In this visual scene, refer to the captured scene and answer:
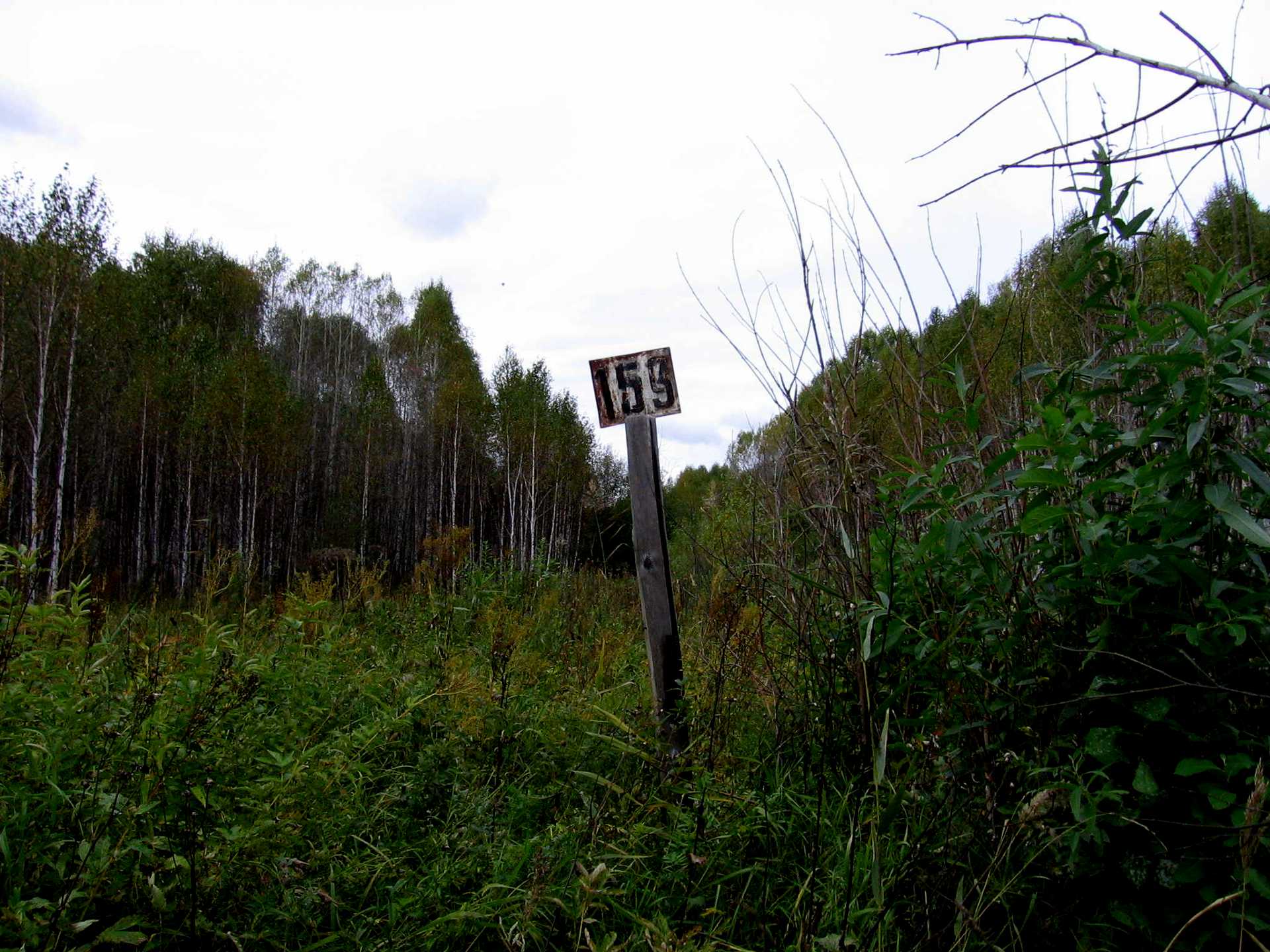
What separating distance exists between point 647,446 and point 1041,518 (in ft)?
7.52

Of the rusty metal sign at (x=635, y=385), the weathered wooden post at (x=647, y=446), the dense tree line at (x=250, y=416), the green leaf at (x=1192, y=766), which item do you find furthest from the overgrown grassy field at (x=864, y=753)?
the dense tree line at (x=250, y=416)

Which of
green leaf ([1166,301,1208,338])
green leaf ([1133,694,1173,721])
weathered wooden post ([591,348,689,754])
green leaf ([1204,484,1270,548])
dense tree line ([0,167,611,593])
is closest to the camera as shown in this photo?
green leaf ([1204,484,1270,548])

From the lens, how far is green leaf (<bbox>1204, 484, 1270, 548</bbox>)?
4.26 feet

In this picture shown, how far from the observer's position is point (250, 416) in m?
23.6

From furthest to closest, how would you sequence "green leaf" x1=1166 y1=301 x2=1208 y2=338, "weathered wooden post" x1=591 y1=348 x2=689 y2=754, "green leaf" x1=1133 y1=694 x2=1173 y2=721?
"weathered wooden post" x1=591 y1=348 x2=689 y2=754, "green leaf" x1=1133 y1=694 x2=1173 y2=721, "green leaf" x1=1166 y1=301 x2=1208 y2=338

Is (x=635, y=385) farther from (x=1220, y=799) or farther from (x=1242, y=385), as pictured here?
(x=1220, y=799)

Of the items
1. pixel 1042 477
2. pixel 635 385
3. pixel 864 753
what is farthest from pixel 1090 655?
pixel 635 385

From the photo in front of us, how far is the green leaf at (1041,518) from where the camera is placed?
5.20ft

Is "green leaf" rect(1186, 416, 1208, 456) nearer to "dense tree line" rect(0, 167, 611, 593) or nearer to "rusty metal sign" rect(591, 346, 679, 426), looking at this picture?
"rusty metal sign" rect(591, 346, 679, 426)

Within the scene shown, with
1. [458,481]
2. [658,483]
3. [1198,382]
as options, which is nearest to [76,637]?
[658,483]

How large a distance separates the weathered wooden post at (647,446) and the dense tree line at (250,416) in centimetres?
1296

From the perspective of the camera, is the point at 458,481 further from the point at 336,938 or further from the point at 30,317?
the point at 336,938

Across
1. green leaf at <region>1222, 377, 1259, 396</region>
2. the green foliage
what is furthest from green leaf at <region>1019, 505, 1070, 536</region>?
green leaf at <region>1222, 377, 1259, 396</region>

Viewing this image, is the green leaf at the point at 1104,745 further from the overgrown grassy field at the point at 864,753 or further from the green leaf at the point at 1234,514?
the green leaf at the point at 1234,514
